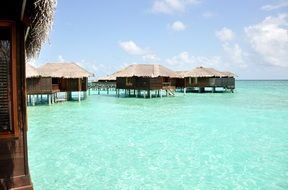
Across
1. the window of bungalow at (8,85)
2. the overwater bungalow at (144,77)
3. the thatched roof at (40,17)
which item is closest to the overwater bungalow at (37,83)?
the overwater bungalow at (144,77)

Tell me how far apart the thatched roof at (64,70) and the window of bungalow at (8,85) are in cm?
2117

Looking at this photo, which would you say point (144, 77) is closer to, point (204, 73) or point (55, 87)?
point (55, 87)

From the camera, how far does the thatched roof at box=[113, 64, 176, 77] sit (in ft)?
99.6

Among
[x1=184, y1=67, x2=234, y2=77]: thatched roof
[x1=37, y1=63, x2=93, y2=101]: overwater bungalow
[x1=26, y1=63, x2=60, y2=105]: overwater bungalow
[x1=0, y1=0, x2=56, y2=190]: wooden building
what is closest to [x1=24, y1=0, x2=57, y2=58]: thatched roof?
[x1=0, y1=0, x2=56, y2=190]: wooden building

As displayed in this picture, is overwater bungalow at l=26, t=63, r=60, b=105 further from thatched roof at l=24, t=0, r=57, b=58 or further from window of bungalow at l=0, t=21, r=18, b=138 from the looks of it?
window of bungalow at l=0, t=21, r=18, b=138

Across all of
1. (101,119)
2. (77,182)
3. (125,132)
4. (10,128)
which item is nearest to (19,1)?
(10,128)

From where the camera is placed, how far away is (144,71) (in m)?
30.8

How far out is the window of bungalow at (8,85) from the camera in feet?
14.1

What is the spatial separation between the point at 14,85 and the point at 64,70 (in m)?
22.9

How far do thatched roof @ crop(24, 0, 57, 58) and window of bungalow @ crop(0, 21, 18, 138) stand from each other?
31 centimetres

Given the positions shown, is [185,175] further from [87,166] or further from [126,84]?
[126,84]

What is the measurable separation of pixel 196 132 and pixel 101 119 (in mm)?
5624

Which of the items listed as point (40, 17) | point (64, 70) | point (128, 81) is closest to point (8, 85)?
point (40, 17)

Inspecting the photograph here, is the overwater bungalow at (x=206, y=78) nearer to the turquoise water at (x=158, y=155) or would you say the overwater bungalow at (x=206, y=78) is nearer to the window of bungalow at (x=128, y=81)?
the window of bungalow at (x=128, y=81)
